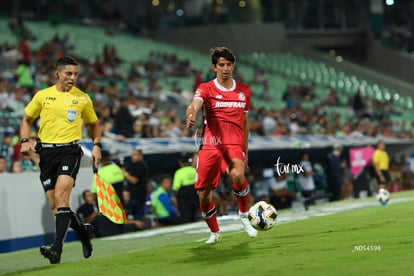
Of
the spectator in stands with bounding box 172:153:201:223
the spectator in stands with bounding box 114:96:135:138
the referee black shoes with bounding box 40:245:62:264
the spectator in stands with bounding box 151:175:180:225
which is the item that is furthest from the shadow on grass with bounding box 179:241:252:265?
the spectator in stands with bounding box 114:96:135:138

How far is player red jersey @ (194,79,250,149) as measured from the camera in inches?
437

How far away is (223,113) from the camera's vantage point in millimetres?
11141

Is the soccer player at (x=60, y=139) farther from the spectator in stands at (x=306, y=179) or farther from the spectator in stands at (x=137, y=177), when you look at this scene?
the spectator in stands at (x=306, y=179)

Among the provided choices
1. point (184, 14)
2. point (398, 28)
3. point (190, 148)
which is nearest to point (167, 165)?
point (190, 148)

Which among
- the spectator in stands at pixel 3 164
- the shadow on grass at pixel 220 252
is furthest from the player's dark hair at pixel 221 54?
the spectator in stands at pixel 3 164

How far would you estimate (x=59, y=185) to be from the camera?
11.0 m

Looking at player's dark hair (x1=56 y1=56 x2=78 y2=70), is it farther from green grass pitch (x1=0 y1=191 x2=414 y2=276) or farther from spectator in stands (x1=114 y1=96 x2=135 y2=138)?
spectator in stands (x1=114 y1=96 x2=135 y2=138)

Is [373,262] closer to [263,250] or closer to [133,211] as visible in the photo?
[263,250]

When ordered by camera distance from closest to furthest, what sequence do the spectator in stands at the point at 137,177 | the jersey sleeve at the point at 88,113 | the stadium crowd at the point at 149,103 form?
the jersey sleeve at the point at 88,113 → the spectator in stands at the point at 137,177 → the stadium crowd at the point at 149,103

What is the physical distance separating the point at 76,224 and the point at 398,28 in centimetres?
4418

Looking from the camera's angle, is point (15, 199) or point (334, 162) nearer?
point (15, 199)

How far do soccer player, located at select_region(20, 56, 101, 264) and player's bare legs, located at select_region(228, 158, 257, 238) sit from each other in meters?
1.57

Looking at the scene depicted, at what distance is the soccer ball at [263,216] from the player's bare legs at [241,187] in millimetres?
110

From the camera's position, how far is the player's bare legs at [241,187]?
11094 millimetres
